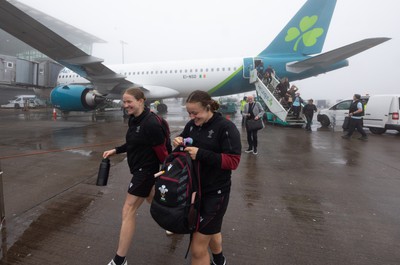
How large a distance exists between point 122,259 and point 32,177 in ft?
11.0

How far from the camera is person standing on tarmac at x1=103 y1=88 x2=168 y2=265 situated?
2314 millimetres

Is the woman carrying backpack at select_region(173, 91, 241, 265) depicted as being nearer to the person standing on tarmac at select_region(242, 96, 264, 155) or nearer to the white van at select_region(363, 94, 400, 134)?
the person standing on tarmac at select_region(242, 96, 264, 155)

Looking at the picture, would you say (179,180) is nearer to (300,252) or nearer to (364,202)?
(300,252)

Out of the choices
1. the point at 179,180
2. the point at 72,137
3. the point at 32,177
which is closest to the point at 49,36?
the point at 72,137

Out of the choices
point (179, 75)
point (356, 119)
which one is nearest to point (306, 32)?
point (356, 119)

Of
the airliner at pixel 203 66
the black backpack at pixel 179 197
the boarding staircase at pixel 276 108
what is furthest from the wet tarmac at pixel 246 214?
A: the airliner at pixel 203 66

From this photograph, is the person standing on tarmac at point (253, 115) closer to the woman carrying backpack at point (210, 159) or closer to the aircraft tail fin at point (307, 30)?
the woman carrying backpack at point (210, 159)

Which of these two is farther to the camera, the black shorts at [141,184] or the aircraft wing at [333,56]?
the aircraft wing at [333,56]

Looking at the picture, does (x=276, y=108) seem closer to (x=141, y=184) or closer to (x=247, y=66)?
(x=247, y=66)

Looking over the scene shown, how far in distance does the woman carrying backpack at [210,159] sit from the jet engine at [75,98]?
42.7 ft

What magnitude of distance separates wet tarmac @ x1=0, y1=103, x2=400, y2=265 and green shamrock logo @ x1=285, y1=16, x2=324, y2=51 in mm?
10456

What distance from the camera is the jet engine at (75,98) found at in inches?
527

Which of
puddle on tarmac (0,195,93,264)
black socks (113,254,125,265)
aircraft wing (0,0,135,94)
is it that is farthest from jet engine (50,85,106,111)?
black socks (113,254,125,265)

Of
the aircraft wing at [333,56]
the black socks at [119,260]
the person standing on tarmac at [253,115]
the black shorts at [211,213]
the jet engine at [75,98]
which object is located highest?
the aircraft wing at [333,56]
